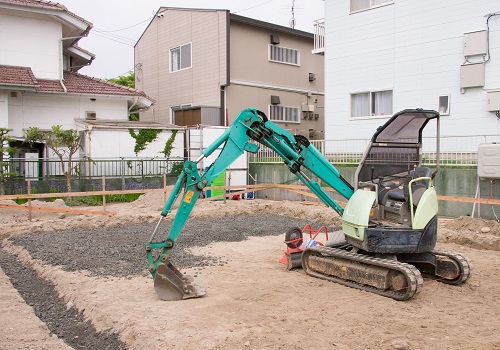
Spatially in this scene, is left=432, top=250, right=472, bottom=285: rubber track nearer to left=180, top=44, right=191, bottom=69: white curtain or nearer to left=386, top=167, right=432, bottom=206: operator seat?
left=386, top=167, right=432, bottom=206: operator seat

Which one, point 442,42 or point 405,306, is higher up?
point 442,42

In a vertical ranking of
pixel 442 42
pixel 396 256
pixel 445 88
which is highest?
pixel 442 42

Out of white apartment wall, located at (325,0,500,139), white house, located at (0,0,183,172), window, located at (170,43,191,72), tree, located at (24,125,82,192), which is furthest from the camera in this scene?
window, located at (170,43,191,72)

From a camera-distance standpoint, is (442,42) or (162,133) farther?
(162,133)

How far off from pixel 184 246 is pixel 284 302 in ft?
15.4

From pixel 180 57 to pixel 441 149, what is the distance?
1466 cm

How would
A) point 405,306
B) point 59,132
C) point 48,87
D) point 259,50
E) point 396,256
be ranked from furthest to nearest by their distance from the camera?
point 259,50 < point 48,87 < point 59,132 < point 396,256 < point 405,306

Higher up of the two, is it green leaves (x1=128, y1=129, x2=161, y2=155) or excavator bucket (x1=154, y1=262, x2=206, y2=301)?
green leaves (x1=128, y1=129, x2=161, y2=155)

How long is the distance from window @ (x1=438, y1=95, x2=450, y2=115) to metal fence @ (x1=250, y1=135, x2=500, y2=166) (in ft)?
2.89

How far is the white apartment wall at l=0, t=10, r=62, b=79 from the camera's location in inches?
835

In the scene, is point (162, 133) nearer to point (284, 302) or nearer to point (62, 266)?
point (62, 266)

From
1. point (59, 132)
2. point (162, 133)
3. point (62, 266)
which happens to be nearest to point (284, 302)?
point (62, 266)

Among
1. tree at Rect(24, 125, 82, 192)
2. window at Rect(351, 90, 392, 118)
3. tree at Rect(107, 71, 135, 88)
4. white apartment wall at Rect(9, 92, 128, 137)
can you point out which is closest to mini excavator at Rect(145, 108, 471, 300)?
window at Rect(351, 90, 392, 118)

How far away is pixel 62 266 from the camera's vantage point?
8961 millimetres
